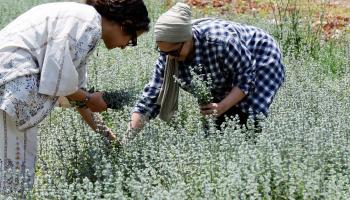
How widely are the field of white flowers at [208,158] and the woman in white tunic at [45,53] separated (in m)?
0.29

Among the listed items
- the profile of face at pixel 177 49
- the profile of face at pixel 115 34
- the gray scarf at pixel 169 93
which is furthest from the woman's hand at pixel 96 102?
the gray scarf at pixel 169 93

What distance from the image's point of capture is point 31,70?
3.35 metres

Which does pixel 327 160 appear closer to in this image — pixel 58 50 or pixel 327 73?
pixel 58 50

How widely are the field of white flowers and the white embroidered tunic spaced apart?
410 mm

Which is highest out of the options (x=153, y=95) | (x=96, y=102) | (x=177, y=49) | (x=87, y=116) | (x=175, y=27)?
(x=175, y=27)

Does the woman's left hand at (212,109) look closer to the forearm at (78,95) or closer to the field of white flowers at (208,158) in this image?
the field of white flowers at (208,158)

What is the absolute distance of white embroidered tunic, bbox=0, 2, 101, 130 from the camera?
3.31 m

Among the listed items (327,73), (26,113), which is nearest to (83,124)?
(26,113)

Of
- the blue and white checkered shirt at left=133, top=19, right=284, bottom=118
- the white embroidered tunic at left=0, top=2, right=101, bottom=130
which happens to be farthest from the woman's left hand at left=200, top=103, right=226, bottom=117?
the white embroidered tunic at left=0, top=2, right=101, bottom=130

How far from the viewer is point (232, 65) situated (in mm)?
4137

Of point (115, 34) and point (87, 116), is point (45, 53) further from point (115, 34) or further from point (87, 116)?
point (87, 116)

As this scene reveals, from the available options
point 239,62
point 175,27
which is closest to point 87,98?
point 175,27

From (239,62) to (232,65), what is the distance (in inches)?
1.8

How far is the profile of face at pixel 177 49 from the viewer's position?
4.05 metres
